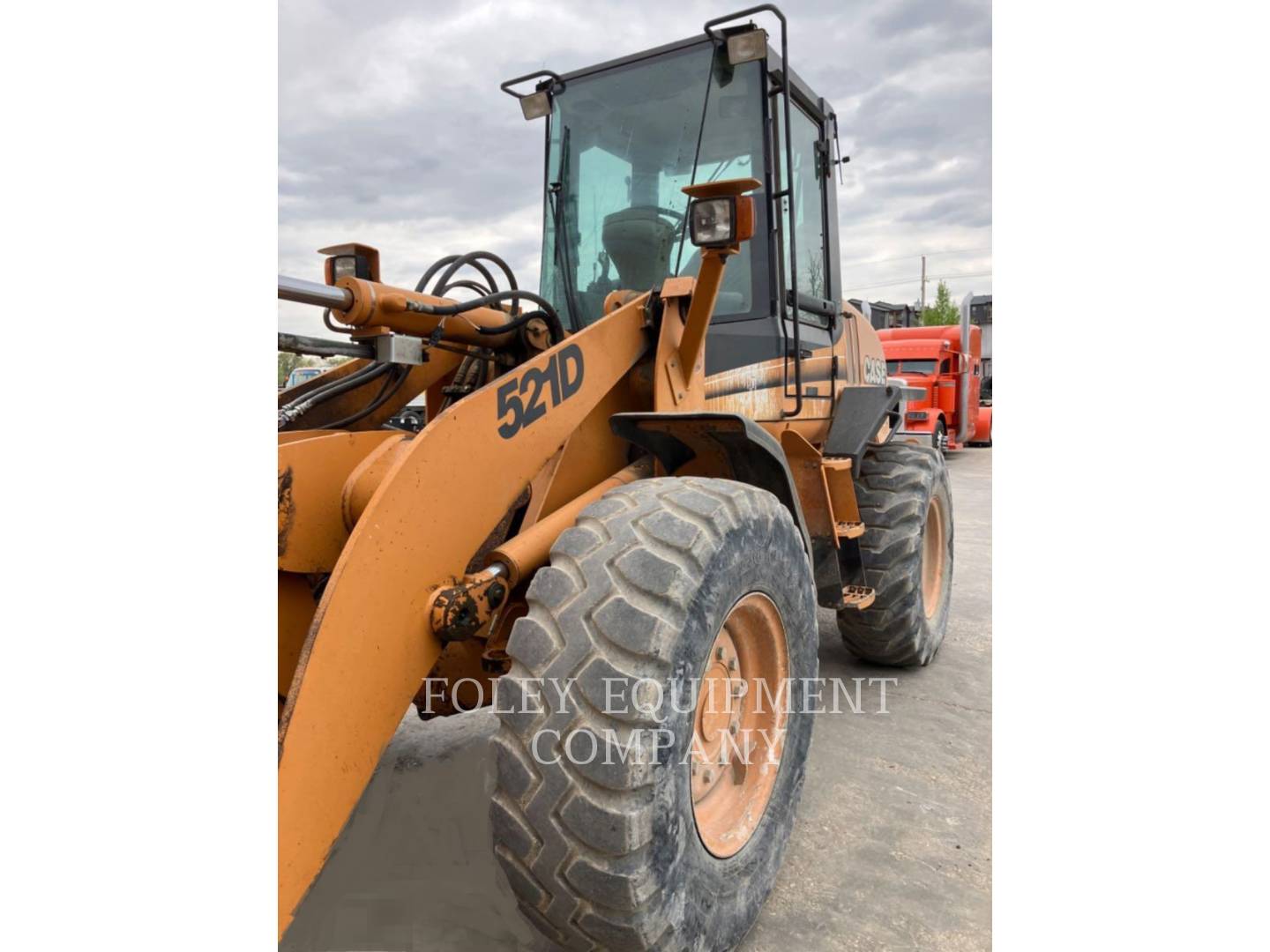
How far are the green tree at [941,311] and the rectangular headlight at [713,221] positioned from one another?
37.2m

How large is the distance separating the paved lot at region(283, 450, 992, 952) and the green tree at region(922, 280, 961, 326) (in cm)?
3610

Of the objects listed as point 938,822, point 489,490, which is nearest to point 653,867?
point 489,490

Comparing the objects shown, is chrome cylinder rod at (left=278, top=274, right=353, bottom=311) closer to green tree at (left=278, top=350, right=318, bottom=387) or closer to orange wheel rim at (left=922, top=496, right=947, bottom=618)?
green tree at (left=278, top=350, right=318, bottom=387)

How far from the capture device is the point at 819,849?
301cm

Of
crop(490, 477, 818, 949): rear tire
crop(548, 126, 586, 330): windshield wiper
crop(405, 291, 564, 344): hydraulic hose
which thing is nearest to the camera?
→ crop(490, 477, 818, 949): rear tire

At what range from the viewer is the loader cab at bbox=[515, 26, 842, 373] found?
3510mm

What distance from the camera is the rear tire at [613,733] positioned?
1.97 m

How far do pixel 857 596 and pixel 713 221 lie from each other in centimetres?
216

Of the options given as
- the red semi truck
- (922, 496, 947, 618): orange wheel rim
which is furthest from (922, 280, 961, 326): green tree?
(922, 496, 947, 618): orange wheel rim

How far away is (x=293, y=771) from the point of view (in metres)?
1.86

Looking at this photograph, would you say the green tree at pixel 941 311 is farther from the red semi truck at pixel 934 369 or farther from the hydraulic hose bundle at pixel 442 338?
the hydraulic hose bundle at pixel 442 338

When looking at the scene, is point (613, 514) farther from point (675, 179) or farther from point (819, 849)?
point (675, 179)

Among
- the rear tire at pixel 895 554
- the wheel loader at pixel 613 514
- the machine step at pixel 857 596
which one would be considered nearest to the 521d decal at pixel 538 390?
the wheel loader at pixel 613 514

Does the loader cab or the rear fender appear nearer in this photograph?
the rear fender
